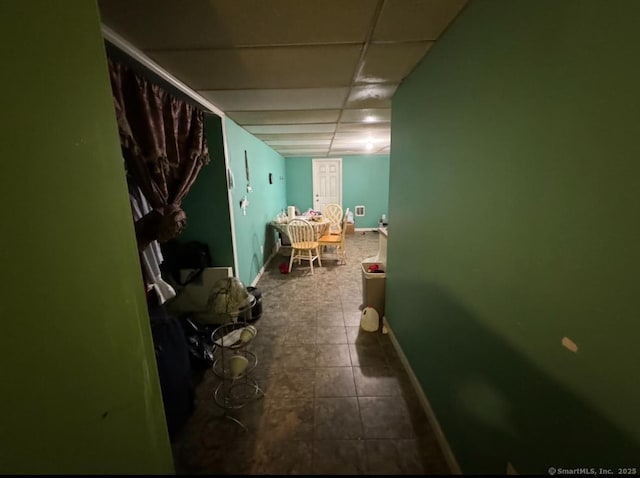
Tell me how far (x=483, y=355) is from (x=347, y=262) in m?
3.36

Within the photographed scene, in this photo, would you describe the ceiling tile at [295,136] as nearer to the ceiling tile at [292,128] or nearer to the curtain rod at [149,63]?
the ceiling tile at [292,128]

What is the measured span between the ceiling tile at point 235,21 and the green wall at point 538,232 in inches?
19.5

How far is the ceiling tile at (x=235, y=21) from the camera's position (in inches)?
37.7

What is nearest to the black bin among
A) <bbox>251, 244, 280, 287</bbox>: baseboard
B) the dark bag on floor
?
<bbox>251, 244, 280, 287</bbox>: baseboard

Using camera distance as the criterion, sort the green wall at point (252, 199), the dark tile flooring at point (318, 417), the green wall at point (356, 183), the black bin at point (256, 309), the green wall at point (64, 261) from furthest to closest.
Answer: the green wall at point (356, 183)
the green wall at point (252, 199)
the black bin at point (256, 309)
the dark tile flooring at point (318, 417)
the green wall at point (64, 261)

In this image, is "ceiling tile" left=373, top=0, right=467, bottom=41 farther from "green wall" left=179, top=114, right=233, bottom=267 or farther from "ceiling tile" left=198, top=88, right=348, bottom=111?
"green wall" left=179, top=114, right=233, bottom=267

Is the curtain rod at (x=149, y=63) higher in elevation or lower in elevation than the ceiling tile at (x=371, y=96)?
lower

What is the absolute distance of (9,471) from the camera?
43cm

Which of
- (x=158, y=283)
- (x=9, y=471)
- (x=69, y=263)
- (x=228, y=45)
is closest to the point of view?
(x=9, y=471)

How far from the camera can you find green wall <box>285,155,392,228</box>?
255 inches

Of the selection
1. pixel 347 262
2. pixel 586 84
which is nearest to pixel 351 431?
pixel 586 84

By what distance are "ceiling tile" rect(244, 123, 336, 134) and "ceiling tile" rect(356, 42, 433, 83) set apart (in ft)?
4.46

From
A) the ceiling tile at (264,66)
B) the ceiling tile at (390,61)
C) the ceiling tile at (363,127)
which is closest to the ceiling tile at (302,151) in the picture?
→ the ceiling tile at (363,127)

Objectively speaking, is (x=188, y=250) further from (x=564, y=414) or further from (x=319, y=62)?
(x=564, y=414)
